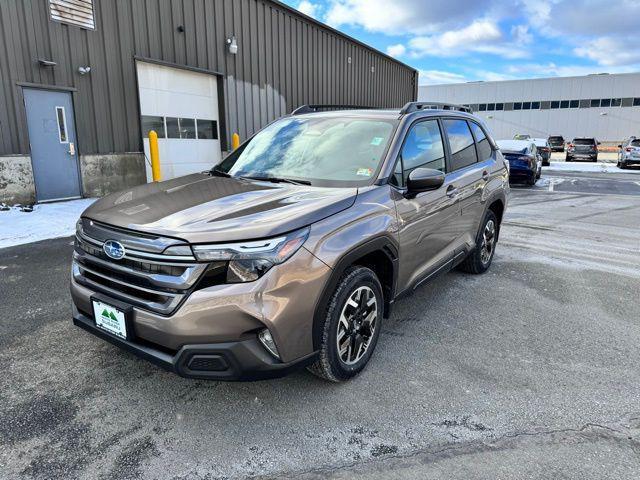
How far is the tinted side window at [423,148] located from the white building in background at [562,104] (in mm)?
47592

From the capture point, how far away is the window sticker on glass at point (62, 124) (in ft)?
29.1

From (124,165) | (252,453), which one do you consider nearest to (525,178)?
(124,165)

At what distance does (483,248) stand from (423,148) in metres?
1.90

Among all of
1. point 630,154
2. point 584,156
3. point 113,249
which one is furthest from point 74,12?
point 584,156

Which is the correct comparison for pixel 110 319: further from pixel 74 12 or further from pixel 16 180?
pixel 74 12

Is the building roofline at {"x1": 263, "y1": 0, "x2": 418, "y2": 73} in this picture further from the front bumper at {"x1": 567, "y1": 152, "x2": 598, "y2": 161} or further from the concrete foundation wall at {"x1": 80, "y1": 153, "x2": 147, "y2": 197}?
the front bumper at {"x1": 567, "y1": 152, "x2": 598, "y2": 161}

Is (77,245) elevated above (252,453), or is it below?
above

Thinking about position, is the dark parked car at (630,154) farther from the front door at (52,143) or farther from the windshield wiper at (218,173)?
the windshield wiper at (218,173)

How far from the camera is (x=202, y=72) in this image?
462 inches

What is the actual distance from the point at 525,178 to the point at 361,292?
13.9 metres

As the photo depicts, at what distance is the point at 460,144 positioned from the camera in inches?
170

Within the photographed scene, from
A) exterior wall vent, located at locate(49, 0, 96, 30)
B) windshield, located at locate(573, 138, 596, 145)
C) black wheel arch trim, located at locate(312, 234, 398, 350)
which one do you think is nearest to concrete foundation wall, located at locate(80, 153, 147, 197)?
exterior wall vent, located at locate(49, 0, 96, 30)

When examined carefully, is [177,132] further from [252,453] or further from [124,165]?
[252,453]

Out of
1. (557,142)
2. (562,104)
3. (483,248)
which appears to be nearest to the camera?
(483,248)
